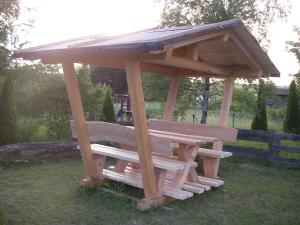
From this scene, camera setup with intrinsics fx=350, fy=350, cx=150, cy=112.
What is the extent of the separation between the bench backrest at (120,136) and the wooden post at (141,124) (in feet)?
0.47

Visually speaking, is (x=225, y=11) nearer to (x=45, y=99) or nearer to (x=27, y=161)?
(x=45, y=99)

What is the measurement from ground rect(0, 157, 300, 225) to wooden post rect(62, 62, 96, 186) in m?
0.41

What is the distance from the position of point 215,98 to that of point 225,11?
2936mm

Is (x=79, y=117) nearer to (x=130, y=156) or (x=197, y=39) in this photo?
(x=130, y=156)

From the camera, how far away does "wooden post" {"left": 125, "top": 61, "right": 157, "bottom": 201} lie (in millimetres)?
4949

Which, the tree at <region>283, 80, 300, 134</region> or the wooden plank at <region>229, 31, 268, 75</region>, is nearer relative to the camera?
the wooden plank at <region>229, 31, 268, 75</region>

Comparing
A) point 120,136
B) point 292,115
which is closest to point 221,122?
point 120,136

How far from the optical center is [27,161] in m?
8.08

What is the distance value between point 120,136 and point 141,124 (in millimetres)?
720

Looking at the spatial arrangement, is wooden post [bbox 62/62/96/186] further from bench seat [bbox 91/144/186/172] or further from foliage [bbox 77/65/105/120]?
foliage [bbox 77/65/105/120]

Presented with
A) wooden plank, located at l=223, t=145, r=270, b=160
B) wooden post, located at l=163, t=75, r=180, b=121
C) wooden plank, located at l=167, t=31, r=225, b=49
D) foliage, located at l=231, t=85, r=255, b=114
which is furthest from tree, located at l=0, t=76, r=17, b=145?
foliage, located at l=231, t=85, r=255, b=114

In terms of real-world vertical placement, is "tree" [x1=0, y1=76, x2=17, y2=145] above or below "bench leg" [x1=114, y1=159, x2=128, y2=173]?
above

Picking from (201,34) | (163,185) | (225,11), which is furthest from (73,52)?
(225,11)

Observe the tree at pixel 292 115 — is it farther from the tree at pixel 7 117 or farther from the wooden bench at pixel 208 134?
the tree at pixel 7 117
